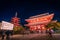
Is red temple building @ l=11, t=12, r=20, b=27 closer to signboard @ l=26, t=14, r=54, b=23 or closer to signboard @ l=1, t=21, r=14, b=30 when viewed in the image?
signboard @ l=1, t=21, r=14, b=30

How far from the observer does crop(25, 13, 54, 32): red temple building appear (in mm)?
3254

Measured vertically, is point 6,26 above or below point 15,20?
below

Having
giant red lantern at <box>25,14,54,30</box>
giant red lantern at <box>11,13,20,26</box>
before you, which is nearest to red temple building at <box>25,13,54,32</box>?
giant red lantern at <box>25,14,54,30</box>

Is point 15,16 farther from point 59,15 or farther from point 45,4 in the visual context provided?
point 59,15

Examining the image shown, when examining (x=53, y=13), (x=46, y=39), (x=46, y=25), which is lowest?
(x=46, y=39)

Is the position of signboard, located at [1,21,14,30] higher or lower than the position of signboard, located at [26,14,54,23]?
lower

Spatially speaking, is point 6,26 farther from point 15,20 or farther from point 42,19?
point 42,19

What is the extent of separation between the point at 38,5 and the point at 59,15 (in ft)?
1.42

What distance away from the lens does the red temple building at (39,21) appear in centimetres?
325

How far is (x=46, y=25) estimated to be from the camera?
10.7 feet

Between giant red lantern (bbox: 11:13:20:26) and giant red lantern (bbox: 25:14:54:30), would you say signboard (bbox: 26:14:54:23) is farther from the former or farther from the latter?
giant red lantern (bbox: 11:13:20:26)

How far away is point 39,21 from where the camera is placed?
3.30m

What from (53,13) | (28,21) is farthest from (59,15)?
(28,21)

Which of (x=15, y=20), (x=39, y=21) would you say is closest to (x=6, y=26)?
(x=15, y=20)
